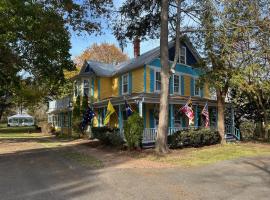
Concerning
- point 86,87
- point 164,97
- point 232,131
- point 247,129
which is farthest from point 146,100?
point 247,129

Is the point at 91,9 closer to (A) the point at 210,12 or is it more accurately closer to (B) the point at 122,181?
(A) the point at 210,12

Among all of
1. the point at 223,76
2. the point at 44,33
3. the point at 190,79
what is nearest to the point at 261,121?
the point at 190,79

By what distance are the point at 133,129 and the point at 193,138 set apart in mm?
4516

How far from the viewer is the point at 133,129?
61.4 ft

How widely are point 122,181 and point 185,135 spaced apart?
1092cm

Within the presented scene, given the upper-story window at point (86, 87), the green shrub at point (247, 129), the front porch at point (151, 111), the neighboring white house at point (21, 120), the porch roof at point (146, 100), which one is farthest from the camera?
the neighboring white house at point (21, 120)

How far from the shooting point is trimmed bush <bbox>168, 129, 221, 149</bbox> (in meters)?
20.5

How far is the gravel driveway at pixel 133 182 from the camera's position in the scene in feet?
28.5

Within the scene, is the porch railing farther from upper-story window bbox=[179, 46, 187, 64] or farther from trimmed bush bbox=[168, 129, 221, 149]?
upper-story window bbox=[179, 46, 187, 64]

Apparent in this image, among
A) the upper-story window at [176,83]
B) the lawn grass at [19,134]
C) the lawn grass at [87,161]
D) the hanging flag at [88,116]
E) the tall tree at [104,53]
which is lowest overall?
the lawn grass at [87,161]

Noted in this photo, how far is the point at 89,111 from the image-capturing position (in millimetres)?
28219

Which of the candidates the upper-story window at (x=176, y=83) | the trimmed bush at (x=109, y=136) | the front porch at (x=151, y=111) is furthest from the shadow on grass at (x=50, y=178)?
the upper-story window at (x=176, y=83)

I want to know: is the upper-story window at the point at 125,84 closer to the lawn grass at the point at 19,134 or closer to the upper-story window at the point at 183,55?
the upper-story window at the point at 183,55

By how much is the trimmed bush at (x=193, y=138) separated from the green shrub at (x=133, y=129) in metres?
2.54
